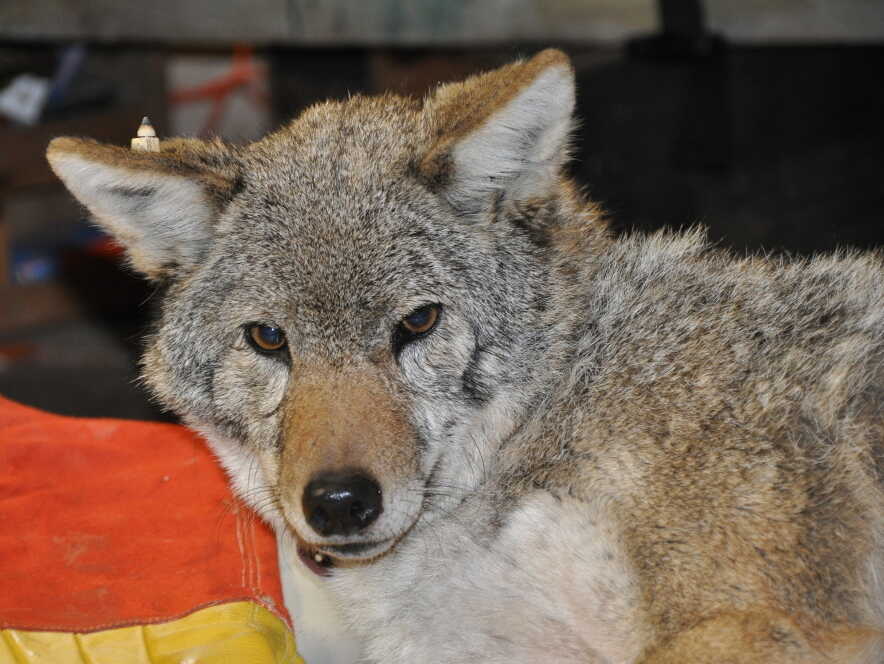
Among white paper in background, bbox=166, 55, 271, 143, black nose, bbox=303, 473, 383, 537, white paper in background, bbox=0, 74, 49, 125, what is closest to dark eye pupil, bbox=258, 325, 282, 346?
black nose, bbox=303, 473, 383, 537

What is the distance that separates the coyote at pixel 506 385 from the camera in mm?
2254

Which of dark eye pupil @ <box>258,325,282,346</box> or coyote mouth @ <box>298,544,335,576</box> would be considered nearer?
dark eye pupil @ <box>258,325,282,346</box>

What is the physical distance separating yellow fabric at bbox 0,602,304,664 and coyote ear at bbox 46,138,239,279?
100cm

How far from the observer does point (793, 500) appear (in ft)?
7.43

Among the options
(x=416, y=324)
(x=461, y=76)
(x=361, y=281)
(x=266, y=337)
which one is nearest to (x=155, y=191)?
(x=266, y=337)

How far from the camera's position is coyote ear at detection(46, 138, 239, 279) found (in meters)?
2.53

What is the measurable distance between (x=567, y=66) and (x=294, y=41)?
4435 millimetres

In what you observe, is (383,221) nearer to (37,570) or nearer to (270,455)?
(270,455)

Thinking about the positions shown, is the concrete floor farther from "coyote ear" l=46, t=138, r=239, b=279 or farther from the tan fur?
the tan fur

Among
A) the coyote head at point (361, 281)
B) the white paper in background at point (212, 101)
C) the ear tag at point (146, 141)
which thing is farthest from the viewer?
the white paper in background at point (212, 101)

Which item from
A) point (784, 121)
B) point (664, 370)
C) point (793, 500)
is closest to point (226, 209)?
point (664, 370)

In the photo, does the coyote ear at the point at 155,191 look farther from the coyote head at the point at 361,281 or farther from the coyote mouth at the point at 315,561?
the coyote mouth at the point at 315,561

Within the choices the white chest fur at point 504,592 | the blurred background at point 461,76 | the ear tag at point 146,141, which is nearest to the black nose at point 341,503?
the white chest fur at point 504,592

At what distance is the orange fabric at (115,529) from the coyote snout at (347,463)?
494mm
